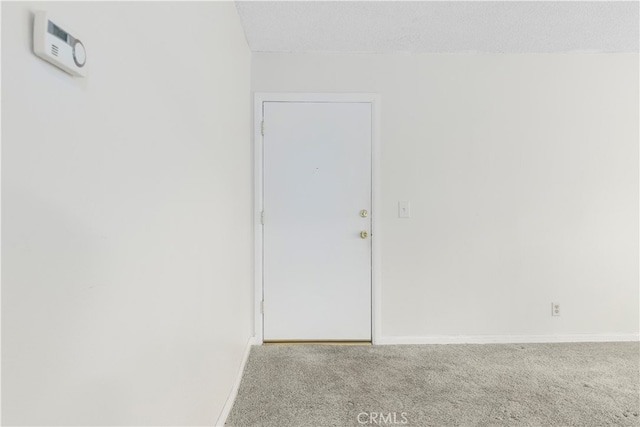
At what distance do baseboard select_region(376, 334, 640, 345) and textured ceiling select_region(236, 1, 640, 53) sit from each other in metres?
2.20

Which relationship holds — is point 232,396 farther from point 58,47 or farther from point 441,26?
point 441,26

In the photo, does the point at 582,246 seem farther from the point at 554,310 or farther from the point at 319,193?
the point at 319,193

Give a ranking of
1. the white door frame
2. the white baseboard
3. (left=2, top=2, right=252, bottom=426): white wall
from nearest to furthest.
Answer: (left=2, top=2, right=252, bottom=426): white wall
the white baseboard
the white door frame

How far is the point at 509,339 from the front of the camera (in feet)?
7.77

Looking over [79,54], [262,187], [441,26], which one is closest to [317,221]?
[262,187]

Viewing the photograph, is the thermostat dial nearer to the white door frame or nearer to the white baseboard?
the white baseboard

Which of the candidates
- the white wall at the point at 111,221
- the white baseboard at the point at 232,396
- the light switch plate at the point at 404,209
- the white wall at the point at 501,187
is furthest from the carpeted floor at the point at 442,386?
the light switch plate at the point at 404,209

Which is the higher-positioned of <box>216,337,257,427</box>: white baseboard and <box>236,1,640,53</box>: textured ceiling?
<box>236,1,640,53</box>: textured ceiling

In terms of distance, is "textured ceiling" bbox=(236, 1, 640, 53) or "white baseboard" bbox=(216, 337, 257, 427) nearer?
"white baseboard" bbox=(216, 337, 257, 427)

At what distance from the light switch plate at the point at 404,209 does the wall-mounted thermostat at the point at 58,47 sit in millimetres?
2083

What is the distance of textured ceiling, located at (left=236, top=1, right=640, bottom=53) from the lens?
1.80m

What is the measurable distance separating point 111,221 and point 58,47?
1.08 ft

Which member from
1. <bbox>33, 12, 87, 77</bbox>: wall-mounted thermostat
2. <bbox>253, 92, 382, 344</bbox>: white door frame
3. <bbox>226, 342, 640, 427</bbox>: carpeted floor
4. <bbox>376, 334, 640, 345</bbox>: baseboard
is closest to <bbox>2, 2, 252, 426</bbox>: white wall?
<bbox>33, 12, 87, 77</bbox>: wall-mounted thermostat

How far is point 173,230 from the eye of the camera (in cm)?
95
